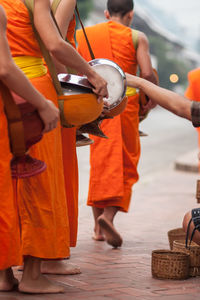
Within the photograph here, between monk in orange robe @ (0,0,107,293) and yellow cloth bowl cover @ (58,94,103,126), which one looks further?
yellow cloth bowl cover @ (58,94,103,126)

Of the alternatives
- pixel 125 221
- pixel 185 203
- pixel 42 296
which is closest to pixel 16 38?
pixel 42 296

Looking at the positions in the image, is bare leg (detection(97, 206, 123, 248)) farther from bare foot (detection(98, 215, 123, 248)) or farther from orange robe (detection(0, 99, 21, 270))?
orange robe (detection(0, 99, 21, 270))

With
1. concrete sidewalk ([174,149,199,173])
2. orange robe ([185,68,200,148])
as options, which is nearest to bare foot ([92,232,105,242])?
orange robe ([185,68,200,148])

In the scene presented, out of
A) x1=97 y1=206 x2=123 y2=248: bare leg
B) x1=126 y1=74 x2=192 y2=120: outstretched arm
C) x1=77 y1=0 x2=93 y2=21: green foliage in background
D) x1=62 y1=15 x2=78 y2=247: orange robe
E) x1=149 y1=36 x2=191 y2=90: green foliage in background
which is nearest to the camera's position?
x1=126 y1=74 x2=192 y2=120: outstretched arm

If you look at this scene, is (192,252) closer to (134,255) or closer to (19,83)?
(134,255)

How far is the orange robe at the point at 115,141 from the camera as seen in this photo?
5520mm

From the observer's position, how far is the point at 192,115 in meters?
3.59

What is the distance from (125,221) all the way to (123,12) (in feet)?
6.95

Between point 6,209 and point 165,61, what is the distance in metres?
66.6

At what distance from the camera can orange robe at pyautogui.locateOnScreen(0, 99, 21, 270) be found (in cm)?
320

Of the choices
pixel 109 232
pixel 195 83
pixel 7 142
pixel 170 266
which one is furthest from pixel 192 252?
pixel 7 142

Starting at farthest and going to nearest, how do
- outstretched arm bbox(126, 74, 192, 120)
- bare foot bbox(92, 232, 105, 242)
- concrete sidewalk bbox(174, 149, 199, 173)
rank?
concrete sidewalk bbox(174, 149, 199, 173) → bare foot bbox(92, 232, 105, 242) → outstretched arm bbox(126, 74, 192, 120)

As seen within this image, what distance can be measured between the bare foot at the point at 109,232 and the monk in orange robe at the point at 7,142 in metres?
1.72

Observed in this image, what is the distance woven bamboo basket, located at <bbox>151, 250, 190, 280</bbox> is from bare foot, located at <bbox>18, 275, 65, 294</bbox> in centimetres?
68
